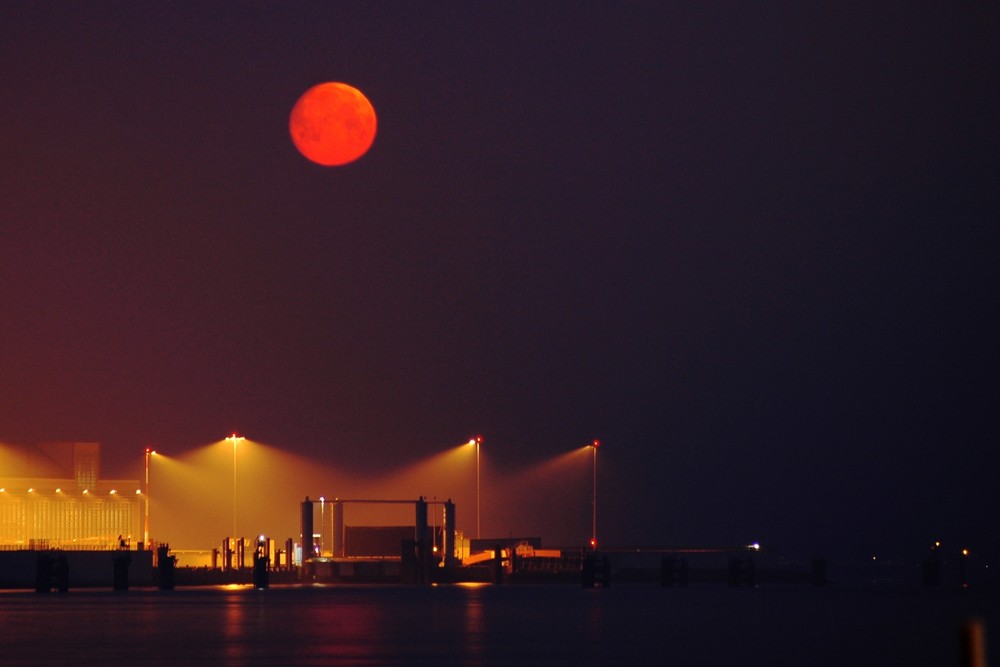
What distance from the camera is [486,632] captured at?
1054 inches

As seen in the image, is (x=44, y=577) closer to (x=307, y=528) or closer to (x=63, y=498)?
(x=307, y=528)

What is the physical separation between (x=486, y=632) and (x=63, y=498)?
101 metres

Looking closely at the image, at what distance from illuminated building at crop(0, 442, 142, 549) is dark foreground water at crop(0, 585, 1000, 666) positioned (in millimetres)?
76039

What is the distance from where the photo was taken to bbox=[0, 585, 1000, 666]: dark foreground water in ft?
68.9

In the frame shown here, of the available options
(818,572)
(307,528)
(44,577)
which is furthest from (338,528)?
(44,577)

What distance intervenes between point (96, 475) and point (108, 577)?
59.2m

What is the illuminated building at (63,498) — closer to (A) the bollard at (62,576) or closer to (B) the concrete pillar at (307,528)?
(B) the concrete pillar at (307,528)

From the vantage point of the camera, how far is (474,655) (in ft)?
69.7

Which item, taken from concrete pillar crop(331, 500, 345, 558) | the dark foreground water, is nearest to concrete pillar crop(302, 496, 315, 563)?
concrete pillar crop(331, 500, 345, 558)

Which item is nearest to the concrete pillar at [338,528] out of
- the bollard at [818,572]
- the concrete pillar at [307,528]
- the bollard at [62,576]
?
the concrete pillar at [307,528]

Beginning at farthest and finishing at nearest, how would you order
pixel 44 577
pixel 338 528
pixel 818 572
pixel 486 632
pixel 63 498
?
pixel 63 498 < pixel 338 528 < pixel 818 572 < pixel 44 577 < pixel 486 632

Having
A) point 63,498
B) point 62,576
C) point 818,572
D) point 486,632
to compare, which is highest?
point 63,498

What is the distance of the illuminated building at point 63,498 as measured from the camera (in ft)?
380

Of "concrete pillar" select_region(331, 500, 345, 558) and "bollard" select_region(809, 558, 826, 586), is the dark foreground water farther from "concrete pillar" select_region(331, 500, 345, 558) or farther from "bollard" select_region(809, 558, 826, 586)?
"concrete pillar" select_region(331, 500, 345, 558)
